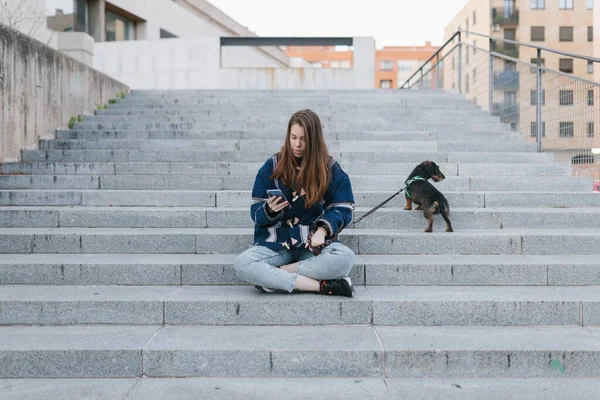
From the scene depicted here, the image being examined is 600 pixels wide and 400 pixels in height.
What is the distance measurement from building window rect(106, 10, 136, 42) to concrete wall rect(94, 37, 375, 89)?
2.58 meters

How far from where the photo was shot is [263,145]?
6.85 m

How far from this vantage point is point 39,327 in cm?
Result: 341

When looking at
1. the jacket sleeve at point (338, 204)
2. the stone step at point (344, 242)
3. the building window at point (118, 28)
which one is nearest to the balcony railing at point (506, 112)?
the stone step at point (344, 242)

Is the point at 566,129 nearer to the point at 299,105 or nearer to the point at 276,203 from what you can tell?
the point at 299,105

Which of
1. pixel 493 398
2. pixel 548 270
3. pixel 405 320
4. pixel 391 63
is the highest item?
pixel 391 63

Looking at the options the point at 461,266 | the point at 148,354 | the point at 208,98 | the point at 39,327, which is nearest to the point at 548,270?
the point at 461,266

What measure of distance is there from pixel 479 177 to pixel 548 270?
197cm

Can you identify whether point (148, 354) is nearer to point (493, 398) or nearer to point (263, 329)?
point (263, 329)

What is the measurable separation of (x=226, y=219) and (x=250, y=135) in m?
2.69

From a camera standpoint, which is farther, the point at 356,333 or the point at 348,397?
the point at 356,333

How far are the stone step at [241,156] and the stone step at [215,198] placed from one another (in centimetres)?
123

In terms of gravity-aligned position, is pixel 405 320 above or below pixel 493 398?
above

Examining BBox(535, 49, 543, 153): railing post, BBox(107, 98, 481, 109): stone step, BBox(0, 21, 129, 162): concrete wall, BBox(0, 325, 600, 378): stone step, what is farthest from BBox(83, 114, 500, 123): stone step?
BBox(0, 325, 600, 378): stone step

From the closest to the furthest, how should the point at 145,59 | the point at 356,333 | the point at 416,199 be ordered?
the point at 356,333 < the point at 416,199 < the point at 145,59
